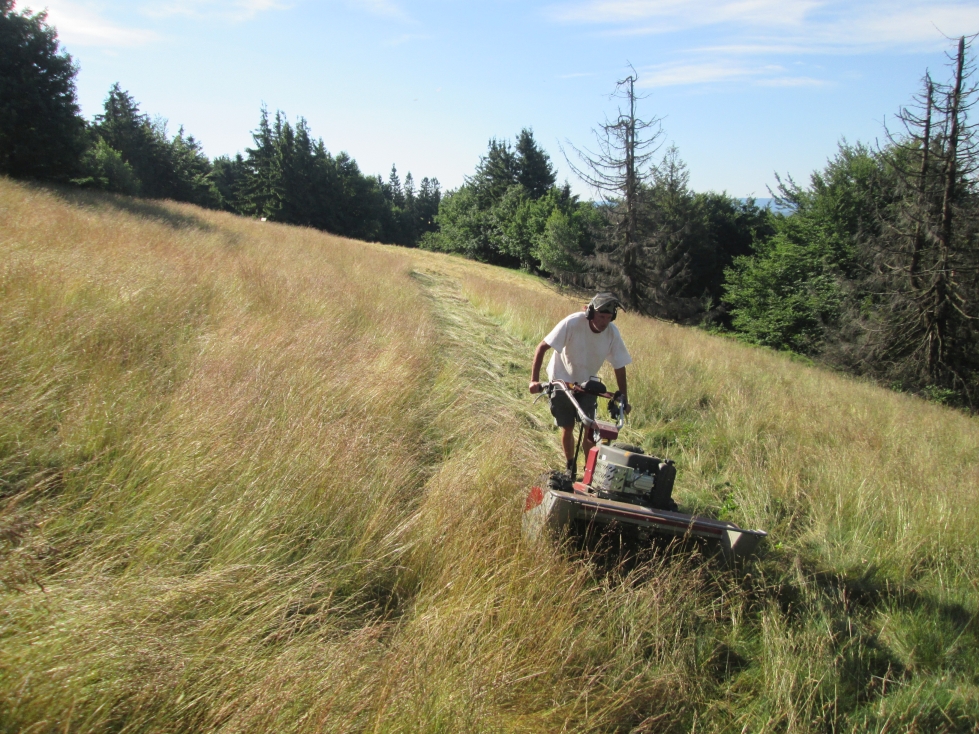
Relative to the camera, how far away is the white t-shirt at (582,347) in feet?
15.7

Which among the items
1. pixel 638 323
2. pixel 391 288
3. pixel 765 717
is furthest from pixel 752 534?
pixel 638 323

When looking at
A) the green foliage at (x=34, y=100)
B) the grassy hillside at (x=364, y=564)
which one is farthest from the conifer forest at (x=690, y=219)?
the grassy hillside at (x=364, y=564)

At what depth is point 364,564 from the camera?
2977 mm

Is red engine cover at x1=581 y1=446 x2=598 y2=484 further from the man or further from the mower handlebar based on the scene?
the man

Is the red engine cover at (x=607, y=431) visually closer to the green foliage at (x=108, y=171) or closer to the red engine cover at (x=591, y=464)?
the red engine cover at (x=591, y=464)

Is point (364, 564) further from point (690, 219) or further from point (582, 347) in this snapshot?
point (690, 219)

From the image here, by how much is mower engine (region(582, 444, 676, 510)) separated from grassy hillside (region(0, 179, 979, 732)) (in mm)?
440

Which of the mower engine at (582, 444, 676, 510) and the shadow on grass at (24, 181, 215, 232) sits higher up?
the shadow on grass at (24, 181, 215, 232)

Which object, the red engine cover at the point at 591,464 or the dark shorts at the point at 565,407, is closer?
the red engine cover at the point at 591,464

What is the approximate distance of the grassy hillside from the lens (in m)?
1.98

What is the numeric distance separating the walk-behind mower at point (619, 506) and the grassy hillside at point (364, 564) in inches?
7.8

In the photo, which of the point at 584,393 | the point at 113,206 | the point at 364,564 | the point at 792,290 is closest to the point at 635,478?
the point at 584,393

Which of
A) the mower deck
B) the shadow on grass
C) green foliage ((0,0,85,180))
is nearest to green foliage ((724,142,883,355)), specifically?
the shadow on grass

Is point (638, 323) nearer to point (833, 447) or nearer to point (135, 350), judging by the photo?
point (833, 447)
